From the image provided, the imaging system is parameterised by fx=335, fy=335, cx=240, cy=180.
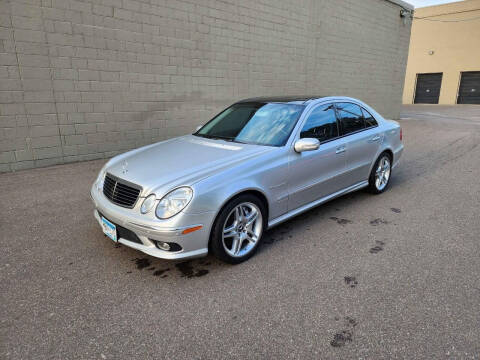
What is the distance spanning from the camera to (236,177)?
3.01 meters

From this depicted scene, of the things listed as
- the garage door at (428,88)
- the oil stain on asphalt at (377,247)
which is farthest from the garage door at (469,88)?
the oil stain on asphalt at (377,247)

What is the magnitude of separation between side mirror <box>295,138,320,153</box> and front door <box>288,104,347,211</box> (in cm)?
9

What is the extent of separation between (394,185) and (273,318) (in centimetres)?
414

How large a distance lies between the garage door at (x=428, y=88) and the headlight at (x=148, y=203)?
107 ft

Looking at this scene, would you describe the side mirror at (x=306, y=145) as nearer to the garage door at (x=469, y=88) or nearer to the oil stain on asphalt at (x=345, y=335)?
the oil stain on asphalt at (x=345, y=335)

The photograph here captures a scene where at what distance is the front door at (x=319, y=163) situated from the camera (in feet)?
11.8

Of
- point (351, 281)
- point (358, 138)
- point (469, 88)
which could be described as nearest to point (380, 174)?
point (358, 138)

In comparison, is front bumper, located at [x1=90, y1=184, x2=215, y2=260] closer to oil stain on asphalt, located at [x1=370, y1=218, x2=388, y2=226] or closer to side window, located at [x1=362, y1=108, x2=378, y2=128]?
oil stain on asphalt, located at [x1=370, y1=218, x2=388, y2=226]

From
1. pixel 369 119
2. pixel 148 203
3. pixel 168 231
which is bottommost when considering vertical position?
pixel 168 231

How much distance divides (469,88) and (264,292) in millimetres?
32307

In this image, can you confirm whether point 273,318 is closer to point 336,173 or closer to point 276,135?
point 276,135

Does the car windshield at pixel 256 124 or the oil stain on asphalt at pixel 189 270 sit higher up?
the car windshield at pixel 256 124

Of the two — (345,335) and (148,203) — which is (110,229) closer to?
(148,203)

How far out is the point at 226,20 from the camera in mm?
8719
